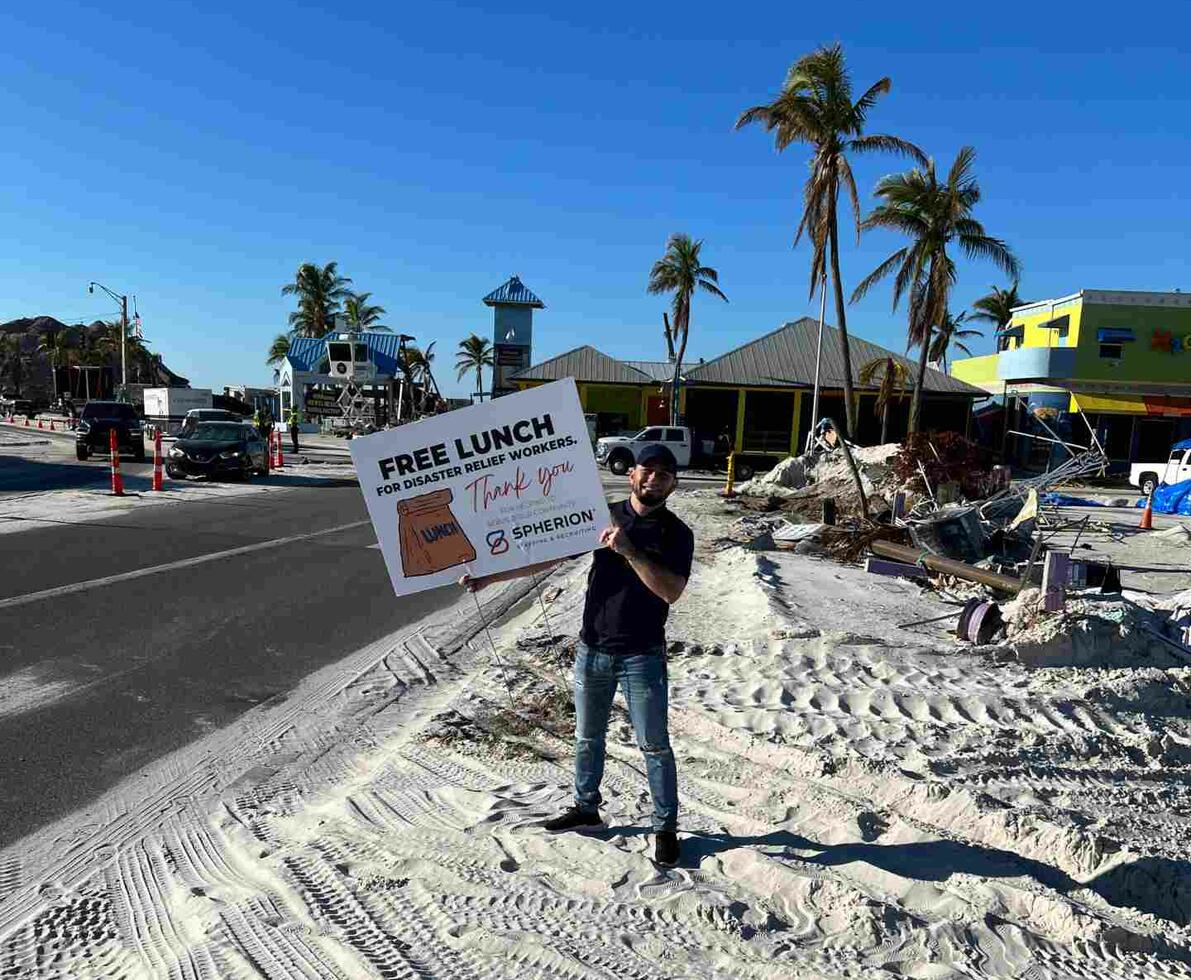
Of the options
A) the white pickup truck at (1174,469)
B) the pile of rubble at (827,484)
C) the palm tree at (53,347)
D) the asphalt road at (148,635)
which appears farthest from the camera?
the palm tree at (53,347)

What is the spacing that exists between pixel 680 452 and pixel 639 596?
29.7 meters

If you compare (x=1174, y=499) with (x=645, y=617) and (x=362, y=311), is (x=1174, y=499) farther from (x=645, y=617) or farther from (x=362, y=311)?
(x=362, y=311)

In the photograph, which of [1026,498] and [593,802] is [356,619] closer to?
[593,802]

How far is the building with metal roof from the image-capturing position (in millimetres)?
39156

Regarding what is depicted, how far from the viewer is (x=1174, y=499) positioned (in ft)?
74.7

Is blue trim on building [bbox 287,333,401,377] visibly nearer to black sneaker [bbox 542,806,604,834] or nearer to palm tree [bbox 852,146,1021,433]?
palm tree [bbox 852,146,1021,433]

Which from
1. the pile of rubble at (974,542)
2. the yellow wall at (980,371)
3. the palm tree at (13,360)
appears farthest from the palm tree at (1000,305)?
the palm tree at (13,360)

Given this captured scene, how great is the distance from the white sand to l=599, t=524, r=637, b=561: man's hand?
4.37ft

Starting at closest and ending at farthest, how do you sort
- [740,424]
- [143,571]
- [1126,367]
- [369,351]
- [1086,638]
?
[1086,638], [143,571], [1126,367], [740,424], [369,351]

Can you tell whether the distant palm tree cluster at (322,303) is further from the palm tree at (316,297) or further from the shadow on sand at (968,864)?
the shadow on sand at (968,864)

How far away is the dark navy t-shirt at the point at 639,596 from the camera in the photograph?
364 centimetres

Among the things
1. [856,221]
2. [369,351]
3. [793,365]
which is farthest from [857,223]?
[369,351]

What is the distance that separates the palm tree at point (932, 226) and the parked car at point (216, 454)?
73.7 feet

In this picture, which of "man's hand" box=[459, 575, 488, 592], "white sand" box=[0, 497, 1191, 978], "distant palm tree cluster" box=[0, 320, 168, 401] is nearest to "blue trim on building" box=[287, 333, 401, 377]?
"distant palm tree cluster" box=[0, 320, 168, 401]
